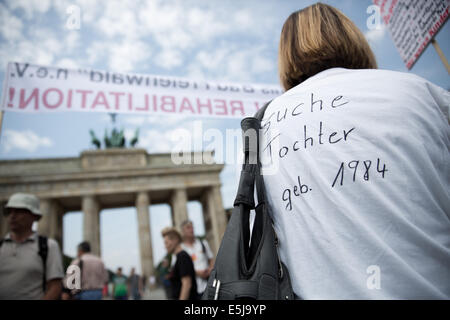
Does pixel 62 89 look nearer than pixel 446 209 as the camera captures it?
No

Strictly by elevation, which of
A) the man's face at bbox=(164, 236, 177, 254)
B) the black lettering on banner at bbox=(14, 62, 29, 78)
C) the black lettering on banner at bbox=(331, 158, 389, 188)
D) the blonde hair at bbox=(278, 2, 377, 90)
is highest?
the black lettering on banner at bbox=(14, 62, 29, 78)

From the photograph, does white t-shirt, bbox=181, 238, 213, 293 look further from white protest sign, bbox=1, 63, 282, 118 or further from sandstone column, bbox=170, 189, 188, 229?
sandstone column, bbox=170, 189, 188, 229

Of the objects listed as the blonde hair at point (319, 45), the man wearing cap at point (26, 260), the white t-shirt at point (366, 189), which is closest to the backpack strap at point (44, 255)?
the man wearing cap at point (26, 260)

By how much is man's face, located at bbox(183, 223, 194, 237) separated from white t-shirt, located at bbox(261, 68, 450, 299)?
18.1 ft

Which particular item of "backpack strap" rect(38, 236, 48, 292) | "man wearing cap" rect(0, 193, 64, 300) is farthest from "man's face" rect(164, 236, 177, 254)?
"backpack strap" rect(38, 236, 48, 292)

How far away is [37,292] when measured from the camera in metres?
3.44

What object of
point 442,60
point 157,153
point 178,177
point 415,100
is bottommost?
point 415,100

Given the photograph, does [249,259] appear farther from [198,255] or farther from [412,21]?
[198,255]

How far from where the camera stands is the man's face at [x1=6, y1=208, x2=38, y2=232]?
3611 millimetres

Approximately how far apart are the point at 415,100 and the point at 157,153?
29.7 m

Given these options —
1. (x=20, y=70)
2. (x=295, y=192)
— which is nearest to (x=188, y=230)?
(x=20, y=70)

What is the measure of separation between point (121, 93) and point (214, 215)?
24165 mm
